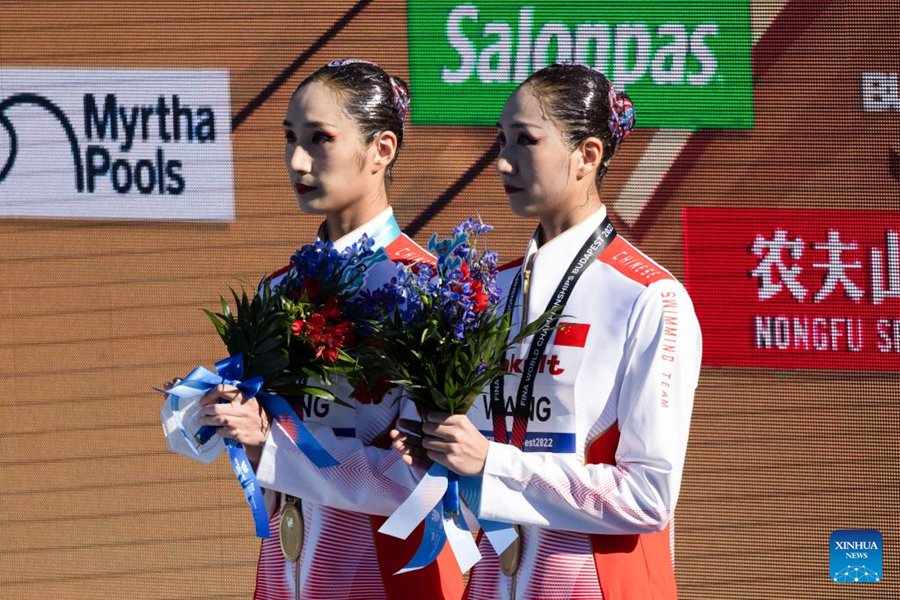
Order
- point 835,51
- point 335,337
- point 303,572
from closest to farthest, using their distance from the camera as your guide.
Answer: point 335,337, point 303,572, point 835,51

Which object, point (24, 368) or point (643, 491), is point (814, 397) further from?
point (24, 368)

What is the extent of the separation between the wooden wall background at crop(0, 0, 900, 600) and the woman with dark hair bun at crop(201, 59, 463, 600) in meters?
1.69

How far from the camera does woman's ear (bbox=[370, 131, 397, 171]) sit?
292 cm

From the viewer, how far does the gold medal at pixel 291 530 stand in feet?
9.00

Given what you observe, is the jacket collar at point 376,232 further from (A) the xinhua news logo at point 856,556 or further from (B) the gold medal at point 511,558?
(A) the xinhua news logo at point 856,556

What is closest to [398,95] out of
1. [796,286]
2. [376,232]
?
[376,232]

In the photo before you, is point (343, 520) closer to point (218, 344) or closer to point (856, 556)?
point (218, 344)

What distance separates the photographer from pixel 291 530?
2762 mm

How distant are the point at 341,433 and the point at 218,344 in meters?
2.11

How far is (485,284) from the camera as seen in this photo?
94.7 inches

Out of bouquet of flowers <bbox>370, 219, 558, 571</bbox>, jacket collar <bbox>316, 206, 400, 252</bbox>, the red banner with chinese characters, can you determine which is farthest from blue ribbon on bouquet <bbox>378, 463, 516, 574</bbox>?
the red banner with chinese characters

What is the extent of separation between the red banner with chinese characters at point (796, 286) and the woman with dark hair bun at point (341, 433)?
5.95ft

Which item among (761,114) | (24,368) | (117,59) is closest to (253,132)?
(117,59)

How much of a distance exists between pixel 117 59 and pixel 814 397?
8.45ft
